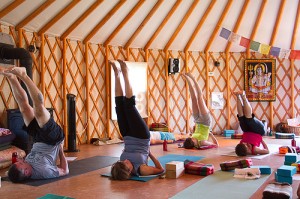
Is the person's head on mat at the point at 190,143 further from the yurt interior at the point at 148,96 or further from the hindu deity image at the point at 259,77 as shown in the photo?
the hindu deity image at the point at 259,77

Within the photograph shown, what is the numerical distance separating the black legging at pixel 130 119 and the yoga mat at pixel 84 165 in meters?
0.78

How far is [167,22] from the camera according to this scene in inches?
245

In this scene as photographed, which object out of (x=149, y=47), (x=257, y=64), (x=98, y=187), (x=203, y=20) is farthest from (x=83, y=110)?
(x=257, y=64)

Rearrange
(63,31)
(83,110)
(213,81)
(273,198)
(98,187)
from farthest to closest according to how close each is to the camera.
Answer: (213,81), (83,110), (63,31), (98,187), (273,198)

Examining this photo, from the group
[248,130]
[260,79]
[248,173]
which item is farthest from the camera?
[260,79]

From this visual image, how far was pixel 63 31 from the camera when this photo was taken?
5.56 m

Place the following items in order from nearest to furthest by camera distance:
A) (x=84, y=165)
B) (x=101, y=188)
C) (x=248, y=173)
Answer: (x=101, y=188)
(x=248, y=173)
(x=84, y=165)

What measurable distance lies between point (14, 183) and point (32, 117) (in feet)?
2.06

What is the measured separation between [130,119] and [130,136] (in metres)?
0.21

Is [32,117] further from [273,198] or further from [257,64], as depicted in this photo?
[257,64]

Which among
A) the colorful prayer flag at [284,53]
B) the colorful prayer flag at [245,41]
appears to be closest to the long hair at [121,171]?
the colorful prayer flag at [245,41]

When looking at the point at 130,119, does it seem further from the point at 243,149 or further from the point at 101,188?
the point at 243,149

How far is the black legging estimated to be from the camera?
292 centimetres

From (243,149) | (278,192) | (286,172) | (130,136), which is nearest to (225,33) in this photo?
(243,149)
